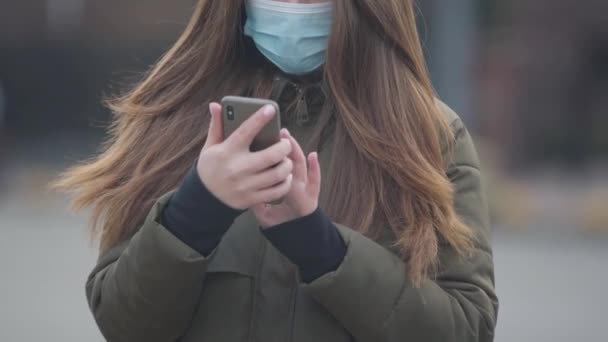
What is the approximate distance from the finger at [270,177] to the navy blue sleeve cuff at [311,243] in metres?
0.13

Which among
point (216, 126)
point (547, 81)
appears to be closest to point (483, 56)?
point (547, 81)

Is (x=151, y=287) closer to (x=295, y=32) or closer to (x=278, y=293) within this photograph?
(x=278, y=293)

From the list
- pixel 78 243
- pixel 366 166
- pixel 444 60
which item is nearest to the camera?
pixel 366 166

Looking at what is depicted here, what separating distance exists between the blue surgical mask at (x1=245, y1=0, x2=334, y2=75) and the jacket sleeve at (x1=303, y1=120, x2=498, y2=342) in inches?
14.3

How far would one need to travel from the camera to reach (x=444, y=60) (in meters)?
9.64

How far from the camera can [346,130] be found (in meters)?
2.13

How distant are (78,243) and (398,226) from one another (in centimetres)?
692

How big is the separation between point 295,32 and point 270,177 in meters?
0.46

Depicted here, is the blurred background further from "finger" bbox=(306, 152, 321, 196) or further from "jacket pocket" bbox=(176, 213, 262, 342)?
"finger" bbox=(306, 152, 321, 196)

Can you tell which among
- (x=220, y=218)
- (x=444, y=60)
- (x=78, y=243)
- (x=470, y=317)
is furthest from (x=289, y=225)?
(x=444, y=60)

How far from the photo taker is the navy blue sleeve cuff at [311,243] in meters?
1.90

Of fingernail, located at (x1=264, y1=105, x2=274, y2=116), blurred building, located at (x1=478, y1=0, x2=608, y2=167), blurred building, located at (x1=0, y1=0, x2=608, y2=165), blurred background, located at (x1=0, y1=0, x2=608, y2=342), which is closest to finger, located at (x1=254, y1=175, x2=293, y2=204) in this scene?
fingernail, located at (x1=264, y1=105, x2=274, y2=116)

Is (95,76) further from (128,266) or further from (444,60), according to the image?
(128,266)

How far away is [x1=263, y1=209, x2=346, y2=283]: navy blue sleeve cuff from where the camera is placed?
6.24ft
